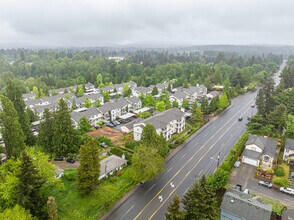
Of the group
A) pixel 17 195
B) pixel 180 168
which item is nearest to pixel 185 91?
pixel 180 168

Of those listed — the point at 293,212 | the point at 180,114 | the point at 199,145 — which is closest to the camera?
the point at 293,212

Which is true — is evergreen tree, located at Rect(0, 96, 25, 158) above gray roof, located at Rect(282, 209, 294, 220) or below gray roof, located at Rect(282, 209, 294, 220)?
above

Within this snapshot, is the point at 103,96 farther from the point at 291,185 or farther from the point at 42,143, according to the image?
the point at 291,185

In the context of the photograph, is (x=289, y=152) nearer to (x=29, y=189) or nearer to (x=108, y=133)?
(x=108, y=133)

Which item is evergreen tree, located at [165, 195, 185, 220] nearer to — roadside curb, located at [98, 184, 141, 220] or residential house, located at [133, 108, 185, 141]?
roadside curb, located at [98, 184, 141, 220]

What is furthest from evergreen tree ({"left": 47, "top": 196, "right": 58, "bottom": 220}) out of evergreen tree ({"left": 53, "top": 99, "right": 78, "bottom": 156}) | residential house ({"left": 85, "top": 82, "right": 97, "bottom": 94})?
residential house ({"left": 85, "top": 82, "right": 97, "bottom": 94})

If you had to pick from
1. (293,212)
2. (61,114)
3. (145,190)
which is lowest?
(145,190)

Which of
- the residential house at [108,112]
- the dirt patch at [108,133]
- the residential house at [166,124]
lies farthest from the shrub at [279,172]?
the residential house at [108,112]
